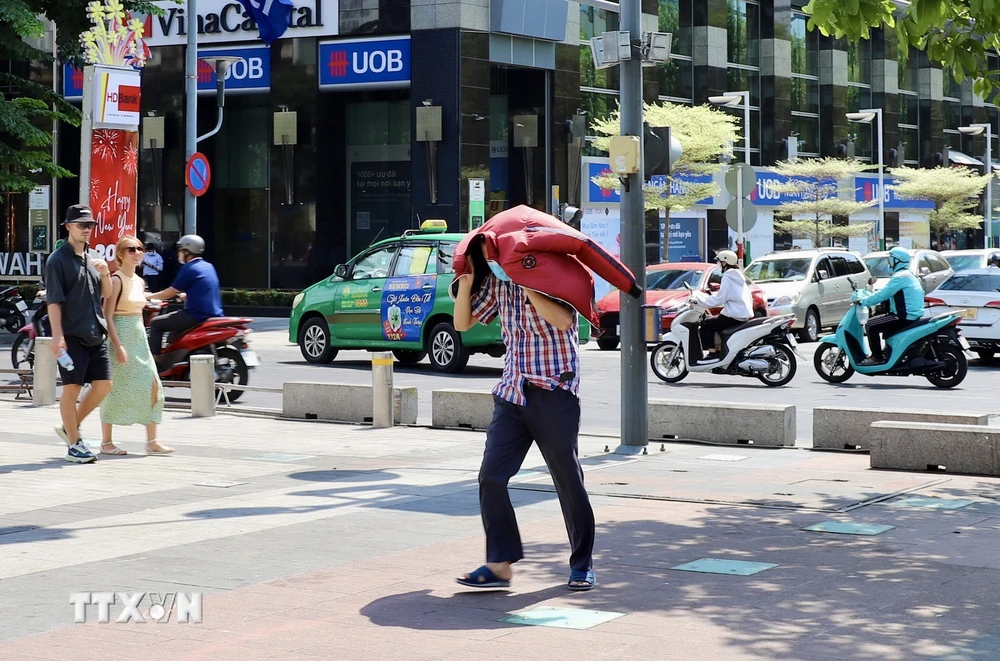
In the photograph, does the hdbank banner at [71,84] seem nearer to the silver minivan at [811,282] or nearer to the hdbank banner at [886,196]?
the silver minivan at [811,282]

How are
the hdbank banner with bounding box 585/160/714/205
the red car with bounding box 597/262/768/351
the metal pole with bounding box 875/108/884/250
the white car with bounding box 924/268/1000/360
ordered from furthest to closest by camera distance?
the metal pole with bounding box 875/108/884/250, the hdbank banner with bounding box 585/160/714/205, the red car with bounding box 597/262/768/351, the white car with bounding box 924/268/1000/360

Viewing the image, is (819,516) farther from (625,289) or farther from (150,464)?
(150,464)

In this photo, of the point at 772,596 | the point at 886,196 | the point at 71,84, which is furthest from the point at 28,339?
the point at 886,196

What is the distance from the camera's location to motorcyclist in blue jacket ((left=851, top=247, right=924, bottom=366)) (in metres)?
17.8

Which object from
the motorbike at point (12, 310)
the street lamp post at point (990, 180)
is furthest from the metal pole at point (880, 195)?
the motorbike at point (12, 310)

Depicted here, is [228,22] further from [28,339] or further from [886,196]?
[886,196]

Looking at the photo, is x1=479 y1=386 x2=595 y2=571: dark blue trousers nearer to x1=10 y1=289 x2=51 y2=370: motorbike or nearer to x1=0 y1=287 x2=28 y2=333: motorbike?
x1=10 y1=289 x2=51 y2=370: motorbike

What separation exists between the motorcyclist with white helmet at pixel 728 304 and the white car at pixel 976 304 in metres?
4.28

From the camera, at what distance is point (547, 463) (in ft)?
22.0

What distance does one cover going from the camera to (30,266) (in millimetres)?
42594

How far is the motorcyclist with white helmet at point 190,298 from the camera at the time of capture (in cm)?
1617

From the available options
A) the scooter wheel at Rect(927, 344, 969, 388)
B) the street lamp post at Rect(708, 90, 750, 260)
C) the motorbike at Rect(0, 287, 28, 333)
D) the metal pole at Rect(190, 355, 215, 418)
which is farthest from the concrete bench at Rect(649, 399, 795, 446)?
the street lamp post at Rect(708, 90, 750, 260)

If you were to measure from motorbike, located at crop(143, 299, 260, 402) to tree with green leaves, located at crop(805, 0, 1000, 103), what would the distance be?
28.7 ft

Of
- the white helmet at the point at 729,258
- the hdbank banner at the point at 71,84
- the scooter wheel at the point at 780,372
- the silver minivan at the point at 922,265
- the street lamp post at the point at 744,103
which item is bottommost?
the scooter wheel at the point at 780,372
